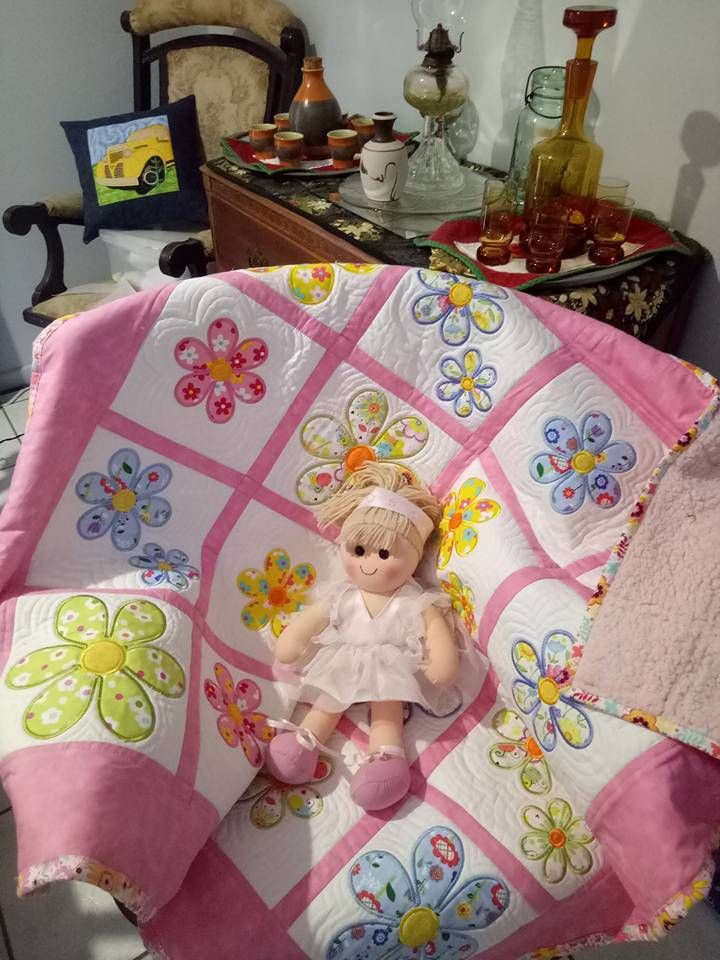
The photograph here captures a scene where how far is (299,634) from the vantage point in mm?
1069

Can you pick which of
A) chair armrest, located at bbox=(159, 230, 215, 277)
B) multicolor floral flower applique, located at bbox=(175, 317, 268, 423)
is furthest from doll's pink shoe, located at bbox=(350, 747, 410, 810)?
chair armrest, located at bbox=(159, 230, 215, 277)

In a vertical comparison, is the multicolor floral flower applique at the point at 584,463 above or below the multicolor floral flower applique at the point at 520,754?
above

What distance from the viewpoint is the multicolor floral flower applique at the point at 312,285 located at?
1.12m

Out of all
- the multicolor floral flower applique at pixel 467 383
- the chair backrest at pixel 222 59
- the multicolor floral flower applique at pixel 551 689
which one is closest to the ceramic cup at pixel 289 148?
the chair backrest at pixel 222 59

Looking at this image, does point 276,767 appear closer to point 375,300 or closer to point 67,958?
point 67,958

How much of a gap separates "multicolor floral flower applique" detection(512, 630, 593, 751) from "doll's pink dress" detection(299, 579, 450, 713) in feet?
0.51

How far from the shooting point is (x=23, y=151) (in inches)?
89.5

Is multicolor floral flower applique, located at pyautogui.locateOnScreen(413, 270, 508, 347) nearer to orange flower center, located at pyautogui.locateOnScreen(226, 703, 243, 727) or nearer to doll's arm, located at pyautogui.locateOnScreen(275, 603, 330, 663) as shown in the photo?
doll's arm, located at pyautogui.locateOnScreen(275, 603, 330, 663)

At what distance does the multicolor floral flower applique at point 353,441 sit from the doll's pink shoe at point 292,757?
39 centimetres

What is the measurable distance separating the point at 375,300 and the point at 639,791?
2.56ft

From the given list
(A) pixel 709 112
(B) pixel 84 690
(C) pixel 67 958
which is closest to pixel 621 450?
(A) pixel 709 112

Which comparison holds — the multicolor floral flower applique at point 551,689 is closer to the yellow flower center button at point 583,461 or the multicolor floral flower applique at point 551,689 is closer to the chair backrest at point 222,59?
the yellow flower center button at point 583,461

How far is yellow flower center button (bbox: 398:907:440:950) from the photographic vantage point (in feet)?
2.59

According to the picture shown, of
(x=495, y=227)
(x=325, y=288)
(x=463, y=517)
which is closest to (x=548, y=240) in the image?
(x=495, y=227)
